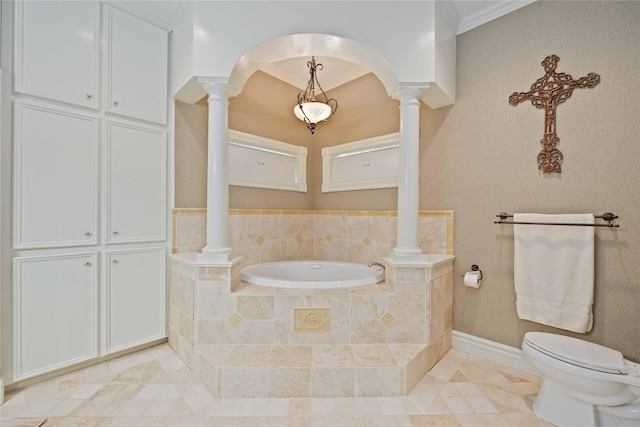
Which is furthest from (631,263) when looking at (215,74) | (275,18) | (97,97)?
(97,97)

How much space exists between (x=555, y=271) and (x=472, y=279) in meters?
0.49

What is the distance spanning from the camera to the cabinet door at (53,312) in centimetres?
171

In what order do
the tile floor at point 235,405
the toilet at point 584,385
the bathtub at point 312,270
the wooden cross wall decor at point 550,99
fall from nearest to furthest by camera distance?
the toilet at point 584,385 < the tile floor at point 235,405 < the wooden cross wall decor at point 550,99 < the bathtub at point 312,270

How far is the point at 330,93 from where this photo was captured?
3.31 m

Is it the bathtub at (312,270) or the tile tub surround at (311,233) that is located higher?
the tile tub surround at (311,233)

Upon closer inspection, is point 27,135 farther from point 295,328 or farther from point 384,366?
point 384,366

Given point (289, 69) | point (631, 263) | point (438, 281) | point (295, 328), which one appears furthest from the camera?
point (289, 69)

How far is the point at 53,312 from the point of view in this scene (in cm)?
182

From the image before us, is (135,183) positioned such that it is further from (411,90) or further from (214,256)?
(411,90)

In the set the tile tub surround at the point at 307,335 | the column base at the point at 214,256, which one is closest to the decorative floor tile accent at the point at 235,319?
the tile tub surround at the point at 307,335

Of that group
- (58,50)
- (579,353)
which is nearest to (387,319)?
(579,353)

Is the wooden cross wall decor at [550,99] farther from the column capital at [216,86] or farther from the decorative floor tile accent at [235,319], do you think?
the decorative floor tile accent at [235,319]

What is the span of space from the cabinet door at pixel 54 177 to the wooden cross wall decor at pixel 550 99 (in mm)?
3041

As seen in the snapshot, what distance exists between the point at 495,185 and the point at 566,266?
0.69m
